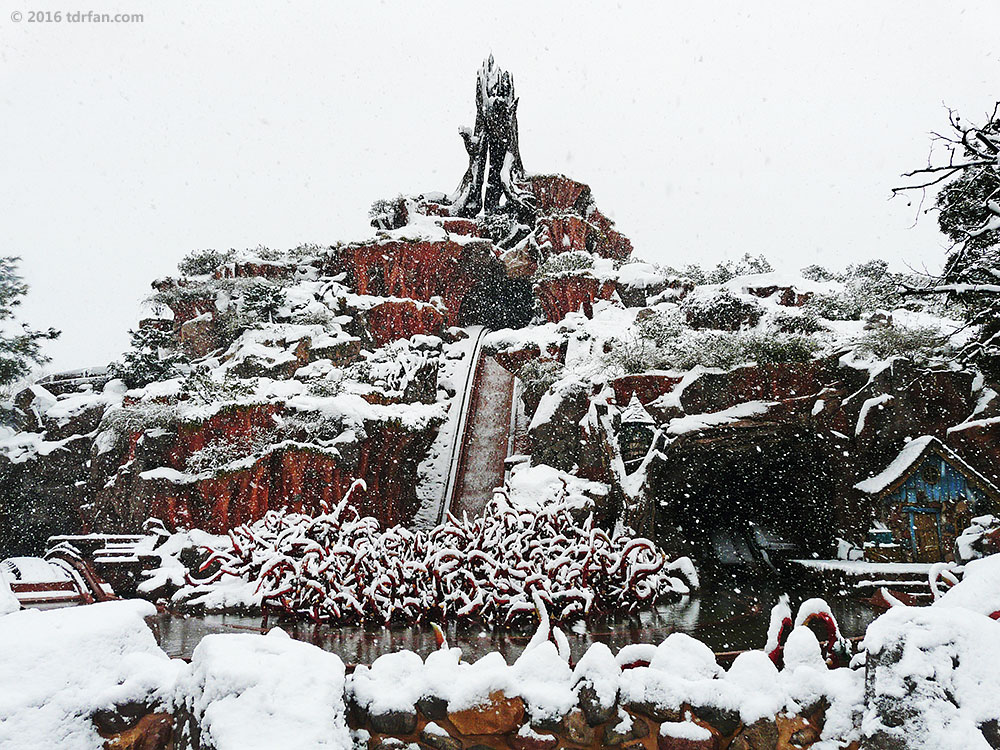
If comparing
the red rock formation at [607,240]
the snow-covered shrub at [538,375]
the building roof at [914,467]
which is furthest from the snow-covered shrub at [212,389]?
the red rock formation at [607,240]

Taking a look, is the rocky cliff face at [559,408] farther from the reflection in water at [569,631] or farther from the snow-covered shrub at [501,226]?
the snow-covered shrub at [501,226]

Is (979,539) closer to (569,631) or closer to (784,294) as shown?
(569,631)

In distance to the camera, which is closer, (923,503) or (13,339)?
(923,503)

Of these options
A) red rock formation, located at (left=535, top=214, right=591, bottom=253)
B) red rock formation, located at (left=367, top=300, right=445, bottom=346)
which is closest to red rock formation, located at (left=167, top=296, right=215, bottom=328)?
red rock formation, located at (left=367, top=300, right=445, bottom=346)

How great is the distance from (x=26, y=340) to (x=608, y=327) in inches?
402

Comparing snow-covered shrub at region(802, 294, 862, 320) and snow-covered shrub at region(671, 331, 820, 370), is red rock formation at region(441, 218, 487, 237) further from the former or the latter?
snow-covered shrub at region(671, 331, 820, 370)

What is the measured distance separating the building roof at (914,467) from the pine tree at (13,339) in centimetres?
1296

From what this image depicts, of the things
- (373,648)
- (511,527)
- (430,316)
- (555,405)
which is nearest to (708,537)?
(555,405)

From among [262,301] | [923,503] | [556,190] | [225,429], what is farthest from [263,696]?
[556,190]

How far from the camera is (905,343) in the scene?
706 centimetres

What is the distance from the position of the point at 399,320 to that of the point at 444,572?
8.55 metres

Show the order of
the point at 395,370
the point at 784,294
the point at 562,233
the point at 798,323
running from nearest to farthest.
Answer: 1. the point at 798,323
2. the point at 395,370
3. the point at 784,294
4. the point at 562,233

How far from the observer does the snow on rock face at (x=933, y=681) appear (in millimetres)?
1745

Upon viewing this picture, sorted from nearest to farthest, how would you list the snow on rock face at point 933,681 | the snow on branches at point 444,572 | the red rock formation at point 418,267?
the snow on rock face at point 933,681 < the snow on branches at point 444,572 < the red rock formation at point 418,267
